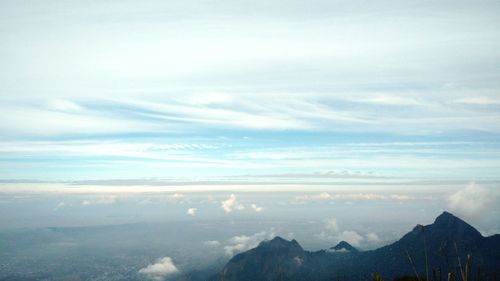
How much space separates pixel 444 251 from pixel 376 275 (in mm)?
3589

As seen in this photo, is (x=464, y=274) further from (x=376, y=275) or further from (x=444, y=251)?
(x=376, y=275)

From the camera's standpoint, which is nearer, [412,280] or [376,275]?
[376,275]

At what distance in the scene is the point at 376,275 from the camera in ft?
66.3

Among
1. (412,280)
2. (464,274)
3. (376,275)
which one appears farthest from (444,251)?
(412,280)

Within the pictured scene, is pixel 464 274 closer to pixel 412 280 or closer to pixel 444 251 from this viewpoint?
pixel 444 251

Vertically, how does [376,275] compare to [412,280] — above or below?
above

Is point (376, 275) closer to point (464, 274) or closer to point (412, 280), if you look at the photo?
point (464, 274)

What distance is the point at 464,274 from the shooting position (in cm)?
2028

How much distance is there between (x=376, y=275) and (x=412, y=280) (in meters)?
85.5

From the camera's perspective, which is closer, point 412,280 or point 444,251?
point 444,251

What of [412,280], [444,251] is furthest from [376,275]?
[412,280]

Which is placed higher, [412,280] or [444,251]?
[444,251]

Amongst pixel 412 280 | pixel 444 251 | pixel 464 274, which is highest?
pixel 444 251

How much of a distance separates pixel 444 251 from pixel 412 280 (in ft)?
Answer: 279
